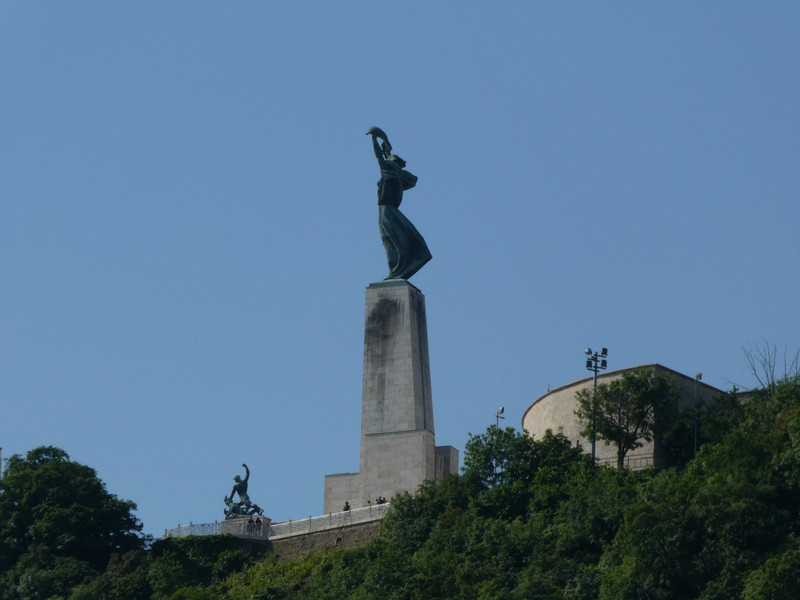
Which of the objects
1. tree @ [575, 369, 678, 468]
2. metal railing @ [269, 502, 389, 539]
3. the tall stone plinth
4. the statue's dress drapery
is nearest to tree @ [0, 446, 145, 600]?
metal railing @ [269, 502, 389, 539]

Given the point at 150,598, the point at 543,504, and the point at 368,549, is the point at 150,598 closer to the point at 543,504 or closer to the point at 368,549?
the point at 368,549

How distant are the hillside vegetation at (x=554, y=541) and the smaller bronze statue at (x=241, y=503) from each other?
2.26m

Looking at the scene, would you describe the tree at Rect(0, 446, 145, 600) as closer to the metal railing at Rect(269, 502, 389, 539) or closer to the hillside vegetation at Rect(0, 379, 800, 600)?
the hillside vegetation at Rect(0, 379, 800, 600)

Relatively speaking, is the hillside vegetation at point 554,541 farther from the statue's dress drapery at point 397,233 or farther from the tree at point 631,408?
the statue's dress drapery at point 397,233

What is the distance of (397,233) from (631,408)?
9891mm

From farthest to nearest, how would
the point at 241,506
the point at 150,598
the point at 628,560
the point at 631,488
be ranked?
the point at 241,506
the point at 150,598
the point at 631,488
the point at 628,560

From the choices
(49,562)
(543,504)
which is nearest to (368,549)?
(543,504)

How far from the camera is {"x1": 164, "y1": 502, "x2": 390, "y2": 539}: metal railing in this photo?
178 ft

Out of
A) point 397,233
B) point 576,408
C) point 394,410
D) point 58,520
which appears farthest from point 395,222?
point 58,520

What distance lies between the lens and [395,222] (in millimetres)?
59938

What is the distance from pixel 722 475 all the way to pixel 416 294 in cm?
1685

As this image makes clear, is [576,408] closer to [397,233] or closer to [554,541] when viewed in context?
[397,233]

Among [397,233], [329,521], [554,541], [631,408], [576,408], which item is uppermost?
[397,233]

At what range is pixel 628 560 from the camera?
4391cm
